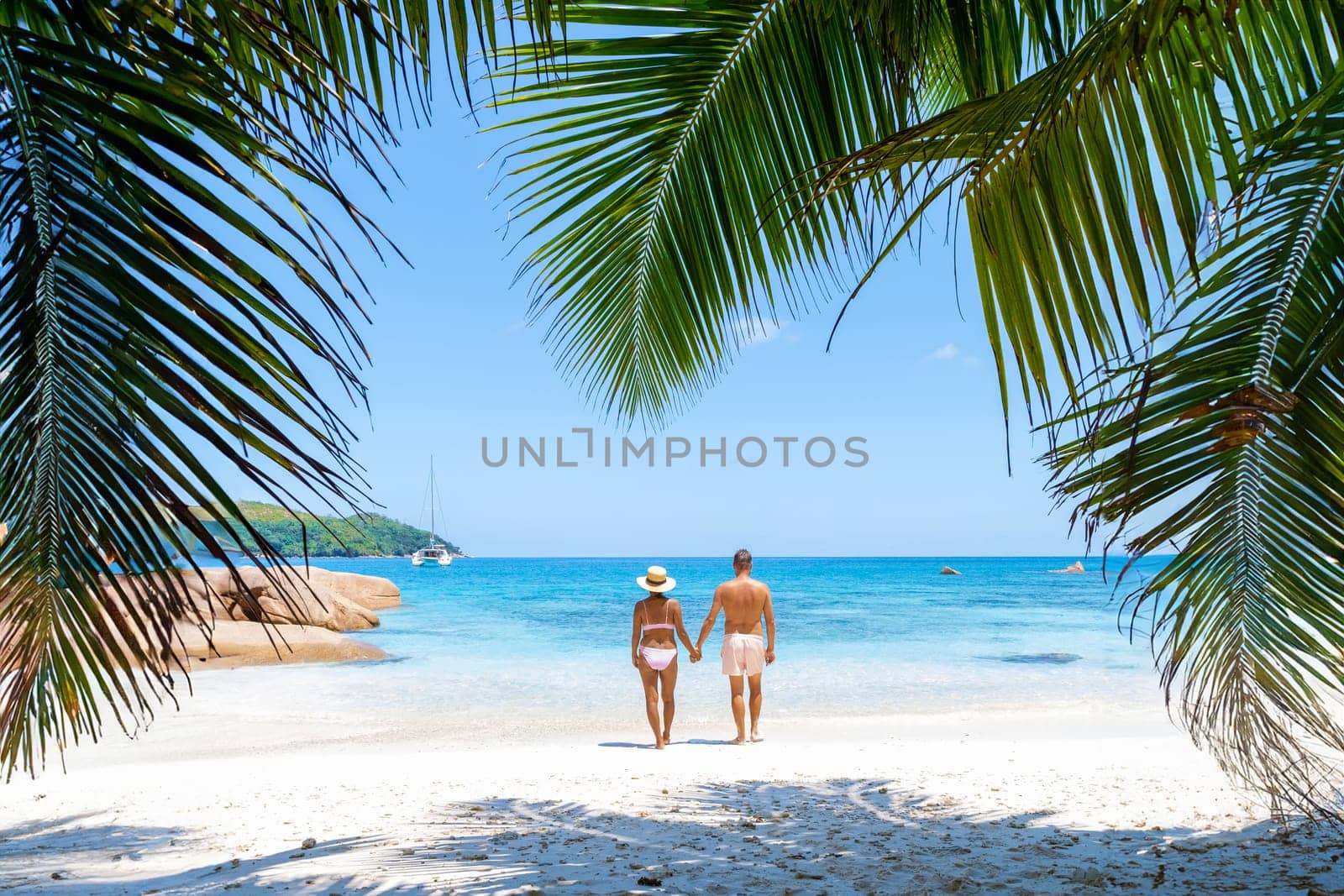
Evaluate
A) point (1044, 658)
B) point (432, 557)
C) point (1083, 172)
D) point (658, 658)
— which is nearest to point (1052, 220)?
point (1083, 172)

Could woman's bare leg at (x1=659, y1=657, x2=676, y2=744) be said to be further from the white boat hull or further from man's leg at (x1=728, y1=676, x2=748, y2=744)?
the white boat hull

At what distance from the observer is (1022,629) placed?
2377cm

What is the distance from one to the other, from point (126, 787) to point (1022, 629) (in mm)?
21416

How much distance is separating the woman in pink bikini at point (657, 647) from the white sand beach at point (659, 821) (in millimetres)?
360

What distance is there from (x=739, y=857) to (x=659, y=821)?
0.92 meters

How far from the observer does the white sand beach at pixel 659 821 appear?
12.6 ft

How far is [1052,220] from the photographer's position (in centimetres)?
184

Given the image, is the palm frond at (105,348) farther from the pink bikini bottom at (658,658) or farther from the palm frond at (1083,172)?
the pink bikini bottom at (658,658)

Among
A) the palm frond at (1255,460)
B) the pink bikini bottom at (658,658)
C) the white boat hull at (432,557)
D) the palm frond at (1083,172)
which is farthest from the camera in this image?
the white boat hull at (432,557)

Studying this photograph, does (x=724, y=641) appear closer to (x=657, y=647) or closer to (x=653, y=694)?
(x=657, y=647)

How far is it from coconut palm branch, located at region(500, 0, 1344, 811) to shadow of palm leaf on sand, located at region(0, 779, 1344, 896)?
992 millimetres

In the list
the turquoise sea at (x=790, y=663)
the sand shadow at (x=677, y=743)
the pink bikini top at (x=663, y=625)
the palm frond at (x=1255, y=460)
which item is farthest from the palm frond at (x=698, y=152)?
the sand shadow at (x=677, y=743)

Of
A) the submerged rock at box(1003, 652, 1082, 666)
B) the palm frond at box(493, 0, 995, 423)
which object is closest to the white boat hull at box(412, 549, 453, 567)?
the submerged rock at box(1003, 652, 1082, 666)

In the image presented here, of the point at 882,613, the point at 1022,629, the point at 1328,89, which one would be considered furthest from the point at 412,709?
the point at 882,613
